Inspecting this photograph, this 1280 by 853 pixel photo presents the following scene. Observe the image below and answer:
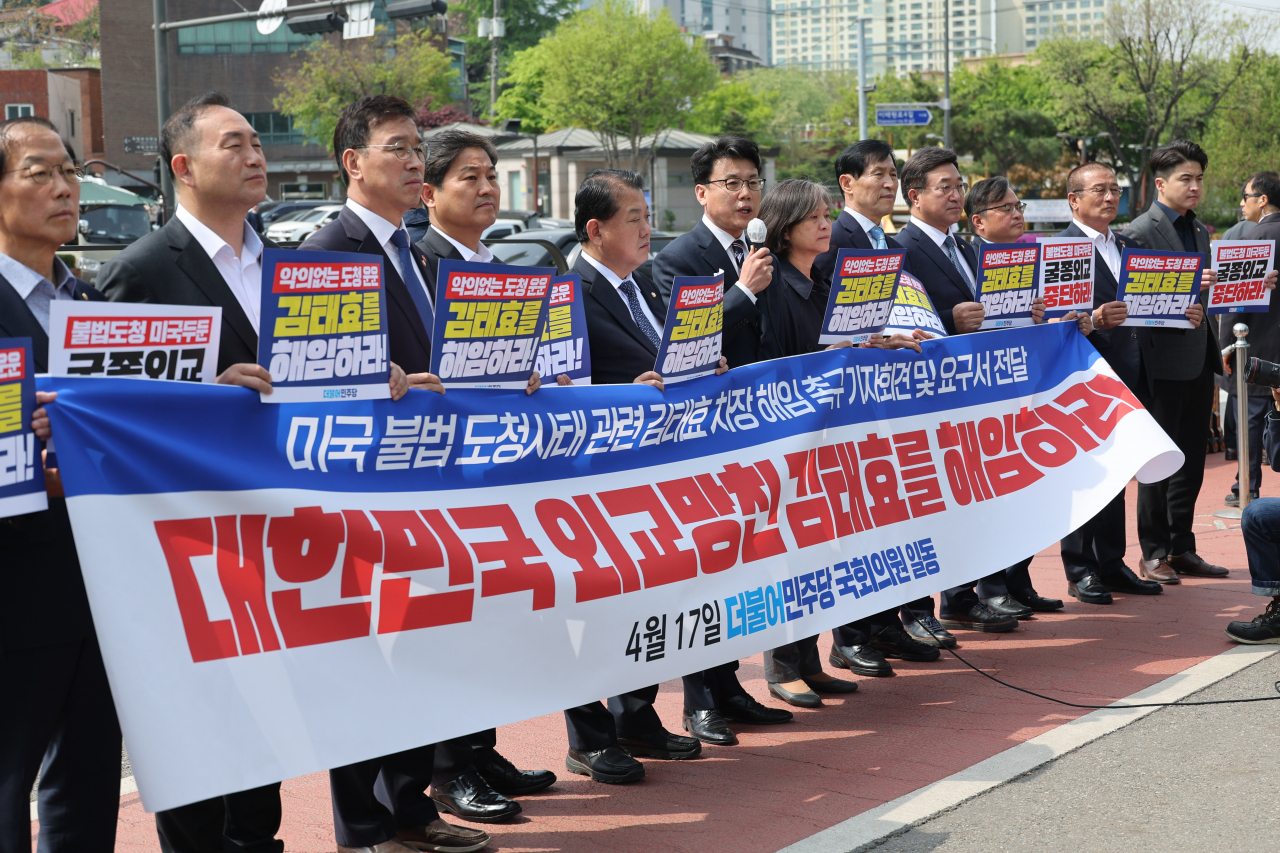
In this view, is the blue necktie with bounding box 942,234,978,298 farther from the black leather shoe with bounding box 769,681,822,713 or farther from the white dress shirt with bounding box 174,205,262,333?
the white dress shirt with bounding box 174,205,262,333

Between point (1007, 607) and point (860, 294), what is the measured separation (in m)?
2.18

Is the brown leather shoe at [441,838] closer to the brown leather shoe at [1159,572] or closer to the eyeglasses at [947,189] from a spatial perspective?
the eyeglasses at [947,189]

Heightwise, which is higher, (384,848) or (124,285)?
(124,285)

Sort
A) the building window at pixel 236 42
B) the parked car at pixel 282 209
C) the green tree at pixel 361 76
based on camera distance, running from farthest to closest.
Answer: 1. the building window at pixel 236 42
2. the green tree at pixel 361 76
3. the parked car at pixel 282 209

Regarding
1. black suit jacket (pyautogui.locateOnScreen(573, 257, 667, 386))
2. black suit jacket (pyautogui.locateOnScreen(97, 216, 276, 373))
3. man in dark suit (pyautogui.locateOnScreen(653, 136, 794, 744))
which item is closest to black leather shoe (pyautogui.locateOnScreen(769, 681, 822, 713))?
man in dark suit (pyautogui.locateOnScreen(653, 136, 794, 744))

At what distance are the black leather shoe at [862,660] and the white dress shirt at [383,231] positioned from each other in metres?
2.67

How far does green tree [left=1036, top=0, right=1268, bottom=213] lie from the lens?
43.8 meters

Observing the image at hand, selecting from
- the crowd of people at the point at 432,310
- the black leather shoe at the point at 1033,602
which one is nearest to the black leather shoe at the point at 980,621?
the crowd of people at the point at 432,310

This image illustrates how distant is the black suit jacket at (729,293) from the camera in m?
4.80

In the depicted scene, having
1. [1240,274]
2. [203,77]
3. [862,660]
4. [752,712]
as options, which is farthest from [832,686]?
[203,77]

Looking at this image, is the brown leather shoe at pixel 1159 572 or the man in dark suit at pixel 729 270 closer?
the man in dark suit at pixel 729 270

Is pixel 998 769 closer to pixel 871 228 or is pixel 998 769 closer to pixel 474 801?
pixel 474 801

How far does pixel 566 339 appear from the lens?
14.0ft

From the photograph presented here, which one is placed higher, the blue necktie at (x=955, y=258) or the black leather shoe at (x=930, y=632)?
the blue necktie at (x=955, y=258)
